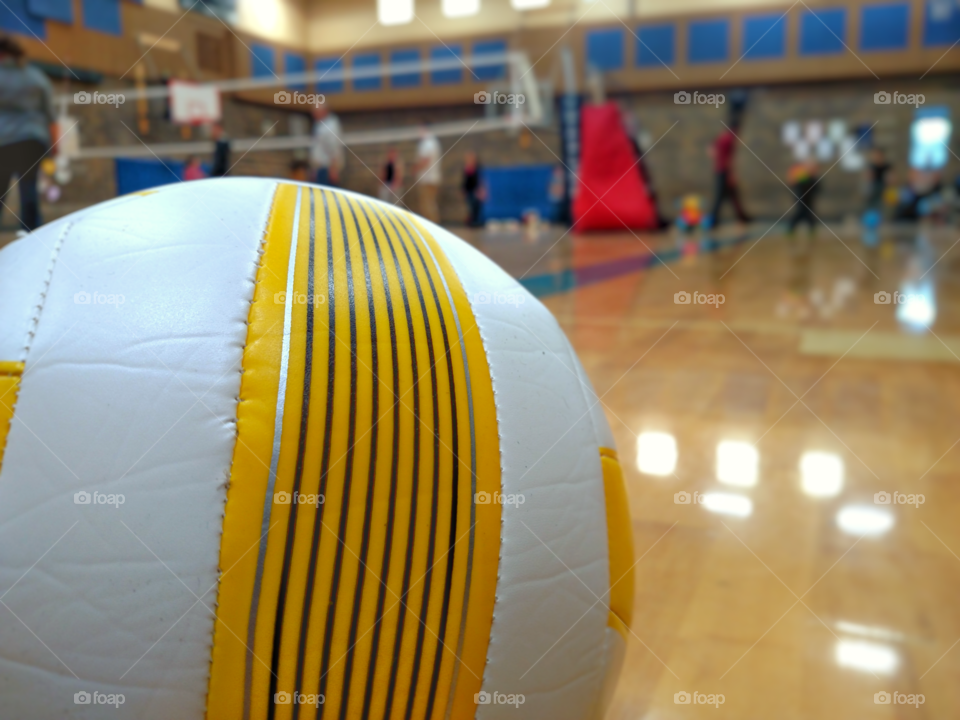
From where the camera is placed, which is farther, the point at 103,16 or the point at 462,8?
the point at 462,8

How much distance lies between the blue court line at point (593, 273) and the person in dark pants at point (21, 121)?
266 cm

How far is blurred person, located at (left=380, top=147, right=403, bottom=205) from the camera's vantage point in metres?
14.1

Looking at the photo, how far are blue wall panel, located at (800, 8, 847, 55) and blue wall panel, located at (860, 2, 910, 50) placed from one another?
15.9 inches

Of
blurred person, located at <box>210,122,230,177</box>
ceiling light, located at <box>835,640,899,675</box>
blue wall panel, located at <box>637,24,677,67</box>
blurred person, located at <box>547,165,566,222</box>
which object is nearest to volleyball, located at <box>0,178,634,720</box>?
ceiling light, located at <box>835,640,899,675</box>

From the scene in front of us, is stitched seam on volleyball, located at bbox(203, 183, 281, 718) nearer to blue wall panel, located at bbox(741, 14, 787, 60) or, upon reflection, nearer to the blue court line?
the blue court line

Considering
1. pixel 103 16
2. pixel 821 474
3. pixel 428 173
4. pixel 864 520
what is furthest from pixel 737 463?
pixel 428 173

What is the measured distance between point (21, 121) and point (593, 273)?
4018 mm

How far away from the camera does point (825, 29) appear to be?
16562 mm

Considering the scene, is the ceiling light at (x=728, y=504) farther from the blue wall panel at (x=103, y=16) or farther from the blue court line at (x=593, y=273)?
the blue wall panel at (x=103, y=16)

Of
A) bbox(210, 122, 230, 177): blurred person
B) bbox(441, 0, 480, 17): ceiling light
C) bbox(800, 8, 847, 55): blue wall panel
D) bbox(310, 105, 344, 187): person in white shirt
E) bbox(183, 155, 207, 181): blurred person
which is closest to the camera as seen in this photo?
bbox(183, 155, 207, 181): blurred person

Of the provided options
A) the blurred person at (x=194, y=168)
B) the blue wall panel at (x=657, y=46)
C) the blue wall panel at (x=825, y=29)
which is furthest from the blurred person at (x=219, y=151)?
the blue wall panel at (x=825, y=29)

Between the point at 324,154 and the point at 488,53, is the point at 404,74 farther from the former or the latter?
the point at 324,154

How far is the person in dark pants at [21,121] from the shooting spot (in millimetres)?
3967

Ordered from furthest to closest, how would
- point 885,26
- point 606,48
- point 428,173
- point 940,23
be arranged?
point 606,48 → point 885,26 → point 940,23 → point 428,173
